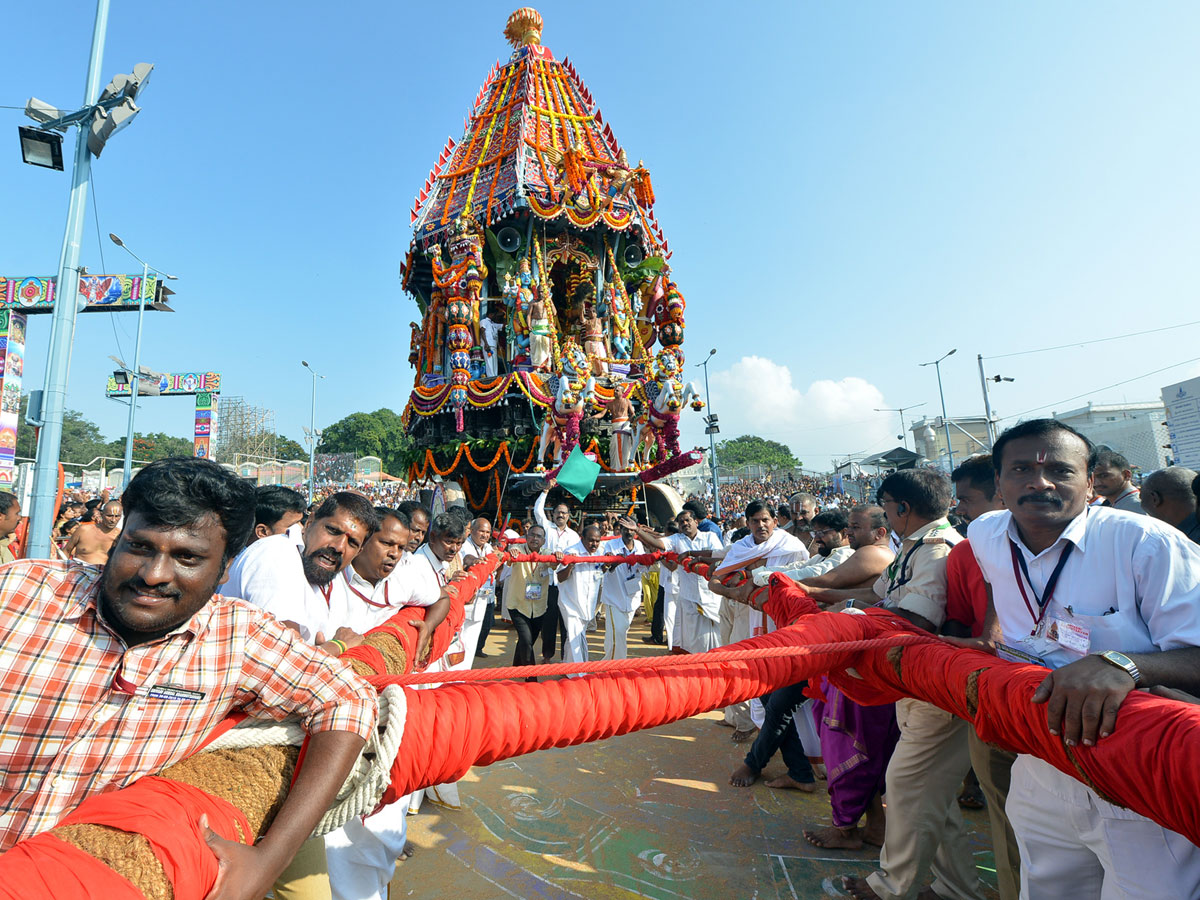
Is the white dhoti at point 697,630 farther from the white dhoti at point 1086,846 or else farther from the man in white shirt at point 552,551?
the white dhoti at point 1086,846

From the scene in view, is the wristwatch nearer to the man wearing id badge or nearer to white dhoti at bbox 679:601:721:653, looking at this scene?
the man wearing id badge

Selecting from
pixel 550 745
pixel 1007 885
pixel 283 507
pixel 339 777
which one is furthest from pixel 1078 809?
pixel 283 507

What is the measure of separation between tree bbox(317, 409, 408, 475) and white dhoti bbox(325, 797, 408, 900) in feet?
189

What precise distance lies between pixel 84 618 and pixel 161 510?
11.2 inches

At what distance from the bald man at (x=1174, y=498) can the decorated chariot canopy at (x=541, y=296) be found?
419 inches

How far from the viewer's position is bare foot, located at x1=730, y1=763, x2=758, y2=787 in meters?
4.38

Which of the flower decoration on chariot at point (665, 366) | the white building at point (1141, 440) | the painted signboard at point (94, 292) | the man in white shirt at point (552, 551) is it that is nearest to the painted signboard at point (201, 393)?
the painted signboard at point (94, 292)

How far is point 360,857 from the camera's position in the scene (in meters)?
2.58

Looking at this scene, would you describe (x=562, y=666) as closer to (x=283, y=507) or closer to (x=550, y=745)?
(x=550, y=745)

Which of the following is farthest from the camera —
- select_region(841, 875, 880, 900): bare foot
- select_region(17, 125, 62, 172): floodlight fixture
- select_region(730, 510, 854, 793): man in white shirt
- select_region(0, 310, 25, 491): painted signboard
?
select_region(0, 310, 25, 491): painted signboard

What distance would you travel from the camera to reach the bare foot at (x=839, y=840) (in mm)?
3473

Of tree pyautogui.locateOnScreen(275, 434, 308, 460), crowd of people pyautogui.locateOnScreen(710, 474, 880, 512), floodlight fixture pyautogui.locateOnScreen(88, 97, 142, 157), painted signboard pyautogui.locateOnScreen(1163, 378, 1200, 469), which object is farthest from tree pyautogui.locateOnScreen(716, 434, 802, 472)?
floodlight fixture pyautogui.locateOnScreen(88, 97, 142, 157)

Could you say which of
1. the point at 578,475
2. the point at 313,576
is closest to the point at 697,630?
the point at 578,475

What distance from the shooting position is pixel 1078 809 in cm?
178
